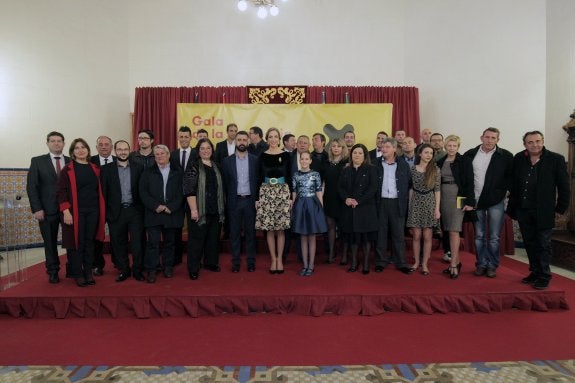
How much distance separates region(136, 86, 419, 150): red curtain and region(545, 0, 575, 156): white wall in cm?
216

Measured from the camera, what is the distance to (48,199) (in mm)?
3461

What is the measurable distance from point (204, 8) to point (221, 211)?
5117 millimetres

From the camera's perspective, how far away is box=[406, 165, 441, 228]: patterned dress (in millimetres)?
3527

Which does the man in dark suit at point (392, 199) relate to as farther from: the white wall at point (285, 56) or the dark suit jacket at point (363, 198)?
the white wall at point (285, 56)

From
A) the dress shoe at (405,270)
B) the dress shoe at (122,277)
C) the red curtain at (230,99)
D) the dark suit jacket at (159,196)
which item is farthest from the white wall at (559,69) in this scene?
the dress shoe at (122,277)

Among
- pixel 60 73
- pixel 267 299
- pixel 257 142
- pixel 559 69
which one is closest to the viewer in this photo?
pixel 267 299

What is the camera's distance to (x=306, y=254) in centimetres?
362

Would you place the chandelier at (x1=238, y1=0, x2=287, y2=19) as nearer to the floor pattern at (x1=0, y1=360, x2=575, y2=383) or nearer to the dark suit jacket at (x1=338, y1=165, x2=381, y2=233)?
the dark suit jacket at (x1=338, y1=165, x2=381, y2=233)

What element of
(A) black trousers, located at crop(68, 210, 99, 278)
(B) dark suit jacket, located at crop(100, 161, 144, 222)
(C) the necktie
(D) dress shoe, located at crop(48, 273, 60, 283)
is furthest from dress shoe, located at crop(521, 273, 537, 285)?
(C) the necktie

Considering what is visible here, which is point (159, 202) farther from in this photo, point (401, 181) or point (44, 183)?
point (401, 181)

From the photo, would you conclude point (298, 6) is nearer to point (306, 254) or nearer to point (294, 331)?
point (306, 254)

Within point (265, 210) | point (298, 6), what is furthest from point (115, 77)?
point (265, 210)

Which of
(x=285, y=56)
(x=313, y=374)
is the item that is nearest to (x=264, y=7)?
(x=285, y=56)

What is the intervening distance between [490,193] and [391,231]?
1.08m
